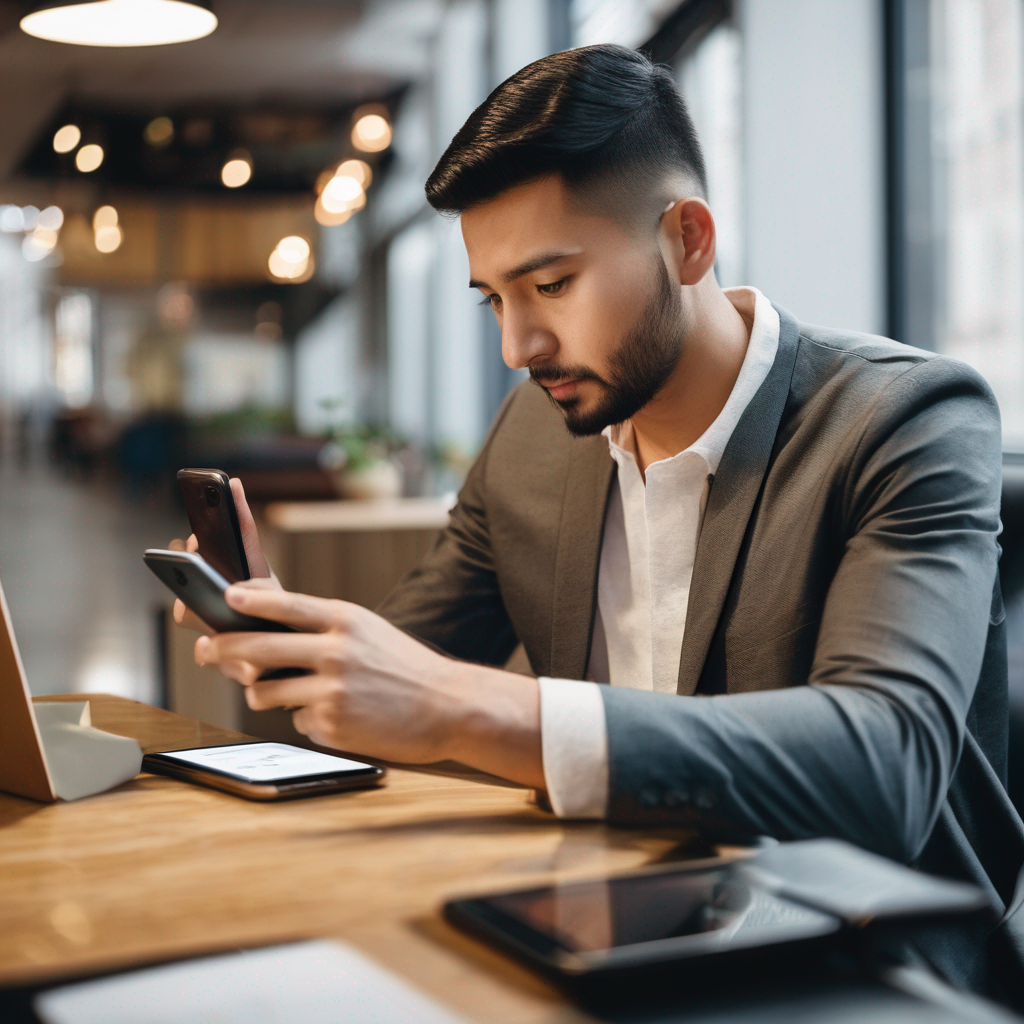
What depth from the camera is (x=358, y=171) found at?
277 inches

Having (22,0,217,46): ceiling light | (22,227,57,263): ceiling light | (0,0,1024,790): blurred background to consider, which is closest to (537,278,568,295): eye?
(22,0,217,46): ceiling light

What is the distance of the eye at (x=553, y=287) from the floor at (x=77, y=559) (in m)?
4.71

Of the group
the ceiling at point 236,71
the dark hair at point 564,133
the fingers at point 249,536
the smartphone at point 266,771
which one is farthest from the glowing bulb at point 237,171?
the smartphone at point 266,771

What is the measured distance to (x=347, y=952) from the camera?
613 millimetres

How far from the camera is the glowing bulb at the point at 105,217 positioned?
6816 millimetres

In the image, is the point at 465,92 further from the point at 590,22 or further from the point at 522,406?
the point at 522,406

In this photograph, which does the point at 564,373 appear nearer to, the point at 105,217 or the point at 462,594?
the point at 462,594

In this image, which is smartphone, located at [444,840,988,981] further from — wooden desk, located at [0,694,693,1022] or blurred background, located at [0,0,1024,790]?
blurred background, located at [0,0,1024,790]

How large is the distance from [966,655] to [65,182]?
6879 mm

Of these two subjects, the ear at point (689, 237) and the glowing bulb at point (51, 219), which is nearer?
the ear at point (689, 237)

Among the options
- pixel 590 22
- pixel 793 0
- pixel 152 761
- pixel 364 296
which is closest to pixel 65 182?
pixel 364 296

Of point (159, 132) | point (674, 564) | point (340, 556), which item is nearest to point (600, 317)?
point (674, 564)

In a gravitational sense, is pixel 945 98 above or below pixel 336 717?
above

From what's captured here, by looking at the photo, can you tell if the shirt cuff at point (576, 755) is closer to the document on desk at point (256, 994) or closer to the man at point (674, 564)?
the man at point (674, 564)
